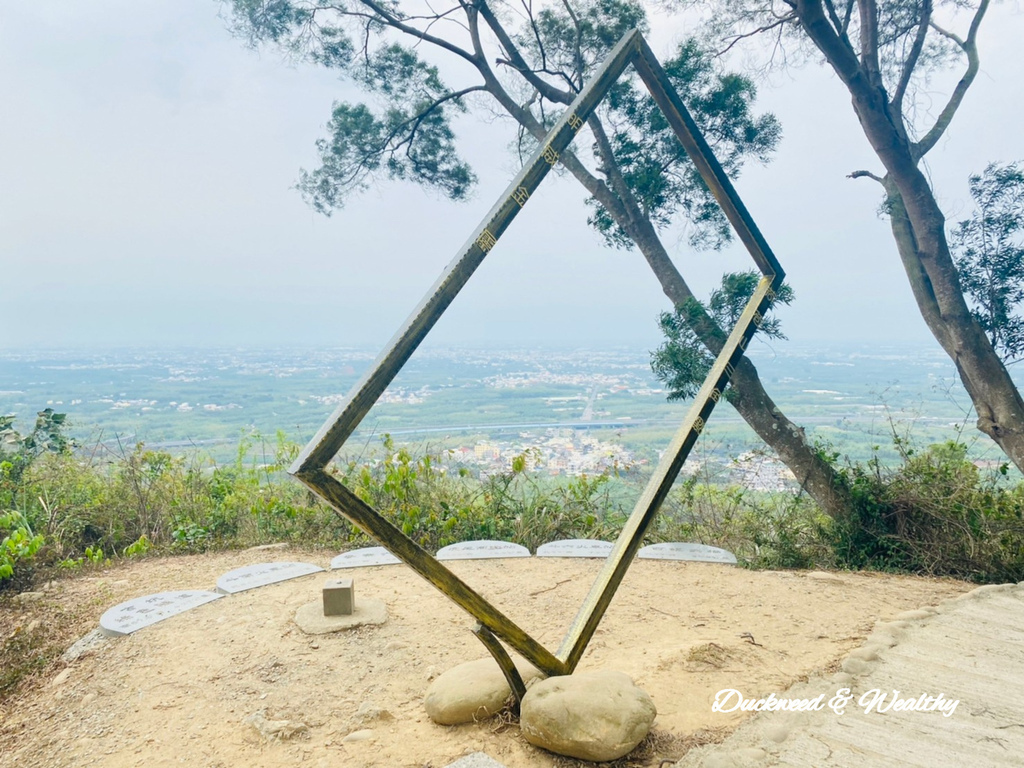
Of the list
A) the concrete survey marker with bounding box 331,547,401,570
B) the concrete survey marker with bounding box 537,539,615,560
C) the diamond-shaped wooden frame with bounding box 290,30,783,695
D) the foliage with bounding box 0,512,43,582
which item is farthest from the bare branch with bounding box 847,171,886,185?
the foliage with bounding box 0,512,43,582

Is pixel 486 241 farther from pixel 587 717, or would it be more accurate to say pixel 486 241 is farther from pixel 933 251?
pixel 933 251

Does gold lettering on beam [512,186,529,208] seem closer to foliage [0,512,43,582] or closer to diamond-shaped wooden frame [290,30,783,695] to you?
diamond-shaped wooden frame [290,30,783,695]

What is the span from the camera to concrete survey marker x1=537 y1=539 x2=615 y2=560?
408 cm

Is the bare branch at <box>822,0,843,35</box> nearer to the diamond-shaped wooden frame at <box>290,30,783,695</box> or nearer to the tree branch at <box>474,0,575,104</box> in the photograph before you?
the tree branch at <box>474,0,575,104</box>

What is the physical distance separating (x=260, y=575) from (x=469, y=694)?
199 cm

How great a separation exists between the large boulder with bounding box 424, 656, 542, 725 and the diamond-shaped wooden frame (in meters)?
0.10

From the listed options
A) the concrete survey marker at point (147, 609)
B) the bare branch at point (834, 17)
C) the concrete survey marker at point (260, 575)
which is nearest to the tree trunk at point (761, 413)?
the bare branch at point (834, 17)

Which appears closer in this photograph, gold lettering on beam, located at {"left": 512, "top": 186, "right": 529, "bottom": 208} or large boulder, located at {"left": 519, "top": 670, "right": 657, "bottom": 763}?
large boulder, located at {"left": 519, "top": 670, "right": 657, "bottom": 763}

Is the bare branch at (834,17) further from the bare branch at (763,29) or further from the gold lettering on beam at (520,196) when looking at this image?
the gold lettering on beam at (520,196)

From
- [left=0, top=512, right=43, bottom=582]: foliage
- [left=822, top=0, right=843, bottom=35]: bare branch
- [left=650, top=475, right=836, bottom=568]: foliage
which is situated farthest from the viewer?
[left=822, top=0, right=843, bottom=35]: bare branch

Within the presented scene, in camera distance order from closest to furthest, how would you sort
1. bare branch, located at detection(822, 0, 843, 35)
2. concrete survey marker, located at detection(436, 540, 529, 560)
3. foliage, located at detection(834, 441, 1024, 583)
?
foliage, located at detection(834, 441, 1024, 583) → concrete survey marker, located at detection(436, 540, 529, 560) → bare branch, located at detection(822, 0, 843, 35)

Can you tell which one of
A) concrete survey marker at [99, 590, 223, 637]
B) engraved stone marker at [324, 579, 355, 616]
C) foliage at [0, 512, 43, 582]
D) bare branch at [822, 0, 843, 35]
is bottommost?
concrete survey marker at [99, 590, 223, 637]

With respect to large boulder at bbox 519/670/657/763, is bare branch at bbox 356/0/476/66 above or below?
above

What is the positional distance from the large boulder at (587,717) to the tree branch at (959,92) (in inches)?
185
